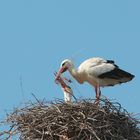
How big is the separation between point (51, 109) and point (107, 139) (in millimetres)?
929

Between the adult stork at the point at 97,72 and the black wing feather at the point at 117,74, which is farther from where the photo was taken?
the black wing feather at the point at 117,74

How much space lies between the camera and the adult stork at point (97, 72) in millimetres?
14664

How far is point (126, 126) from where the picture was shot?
12312mm

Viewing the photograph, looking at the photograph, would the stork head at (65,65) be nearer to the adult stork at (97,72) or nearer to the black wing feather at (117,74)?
the adult stork at (97,72)

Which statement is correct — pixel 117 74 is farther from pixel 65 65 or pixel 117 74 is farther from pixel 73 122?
pixel 73 122

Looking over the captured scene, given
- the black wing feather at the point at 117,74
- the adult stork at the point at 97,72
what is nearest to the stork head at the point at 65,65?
the adult stork at the point at 97,72

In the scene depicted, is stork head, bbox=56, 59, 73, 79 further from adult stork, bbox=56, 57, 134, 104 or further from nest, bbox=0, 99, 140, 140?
nest, bbox=0, 99, 140, 140

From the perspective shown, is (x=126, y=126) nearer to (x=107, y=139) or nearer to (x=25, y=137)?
(x=107, y=139)

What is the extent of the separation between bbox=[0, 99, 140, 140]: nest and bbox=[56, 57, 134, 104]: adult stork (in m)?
2.19

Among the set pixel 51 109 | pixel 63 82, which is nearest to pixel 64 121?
pixel 51 109

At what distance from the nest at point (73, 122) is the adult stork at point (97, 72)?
2.19m

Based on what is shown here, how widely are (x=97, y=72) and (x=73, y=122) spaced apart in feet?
9.26

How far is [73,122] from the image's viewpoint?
12.0m

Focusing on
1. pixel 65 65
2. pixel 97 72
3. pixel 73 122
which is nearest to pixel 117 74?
pixel 97 72
